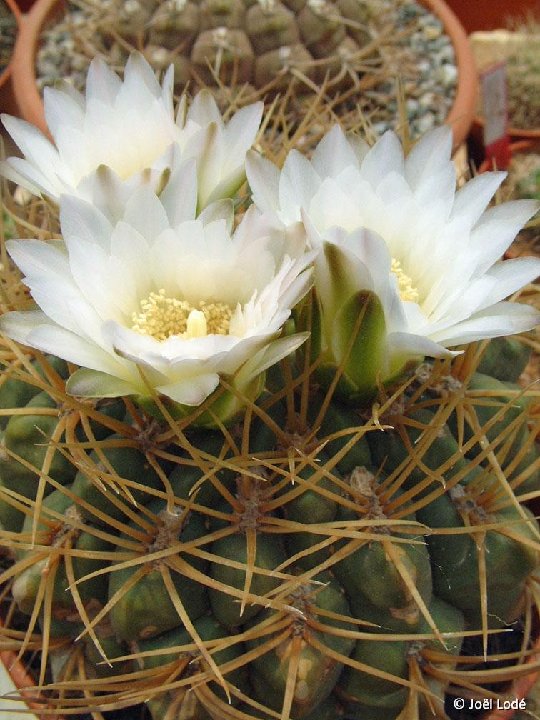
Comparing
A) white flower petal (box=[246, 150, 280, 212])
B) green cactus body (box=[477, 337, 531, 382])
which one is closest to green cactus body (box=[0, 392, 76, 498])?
white flower petal (box=[246, 150, 280, 212])

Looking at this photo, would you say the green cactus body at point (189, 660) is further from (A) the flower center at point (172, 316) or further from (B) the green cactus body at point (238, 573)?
(A) the flower center at point (172, 316)

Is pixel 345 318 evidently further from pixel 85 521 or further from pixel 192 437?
pixel 85 521

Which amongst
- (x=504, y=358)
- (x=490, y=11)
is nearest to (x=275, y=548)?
(x=504, y=358)

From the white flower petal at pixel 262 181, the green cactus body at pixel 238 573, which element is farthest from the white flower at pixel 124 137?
the green cactus body at pixel 238 573

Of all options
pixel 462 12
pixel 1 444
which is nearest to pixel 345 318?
pixel 1 444

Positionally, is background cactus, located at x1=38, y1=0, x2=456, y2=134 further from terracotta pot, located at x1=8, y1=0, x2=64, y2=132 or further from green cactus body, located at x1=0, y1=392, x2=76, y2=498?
green cactus body, located at x1=0, y1=392, x2=76, y2=498

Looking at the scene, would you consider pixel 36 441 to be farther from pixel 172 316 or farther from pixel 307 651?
pixel 307 651
